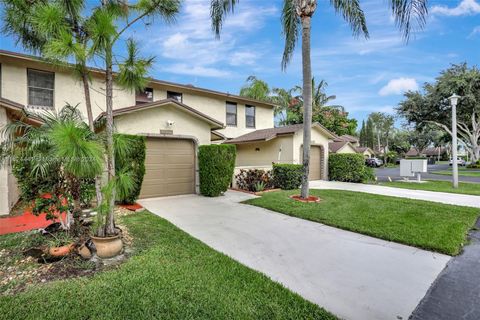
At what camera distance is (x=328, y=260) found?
4223 mm

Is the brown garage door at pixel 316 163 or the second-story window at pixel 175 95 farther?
the brown garage door at pixel 316 163

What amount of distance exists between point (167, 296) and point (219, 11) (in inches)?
393

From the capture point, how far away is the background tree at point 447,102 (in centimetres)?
2448

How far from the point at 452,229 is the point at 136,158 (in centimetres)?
878

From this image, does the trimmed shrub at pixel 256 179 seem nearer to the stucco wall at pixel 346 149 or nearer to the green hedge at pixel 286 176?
the green hedge at pixel 286 176

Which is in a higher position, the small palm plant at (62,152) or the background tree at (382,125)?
the background tree at (382,125)

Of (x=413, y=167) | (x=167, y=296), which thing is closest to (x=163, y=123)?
(x=167, y=296)

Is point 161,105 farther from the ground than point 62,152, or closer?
farther from the ground

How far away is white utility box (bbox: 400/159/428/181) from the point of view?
14.4 m

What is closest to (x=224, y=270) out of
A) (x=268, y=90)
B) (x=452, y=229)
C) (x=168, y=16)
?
(x=168, y=16)

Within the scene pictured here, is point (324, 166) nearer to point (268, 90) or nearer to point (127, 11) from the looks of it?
point (127, 11)

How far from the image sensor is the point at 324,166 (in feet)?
53.2

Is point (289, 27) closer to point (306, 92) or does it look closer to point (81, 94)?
point (306, 92)

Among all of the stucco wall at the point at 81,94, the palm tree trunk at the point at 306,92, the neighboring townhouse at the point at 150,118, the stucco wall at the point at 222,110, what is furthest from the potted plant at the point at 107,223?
the stucco wall at the point at 222,110
